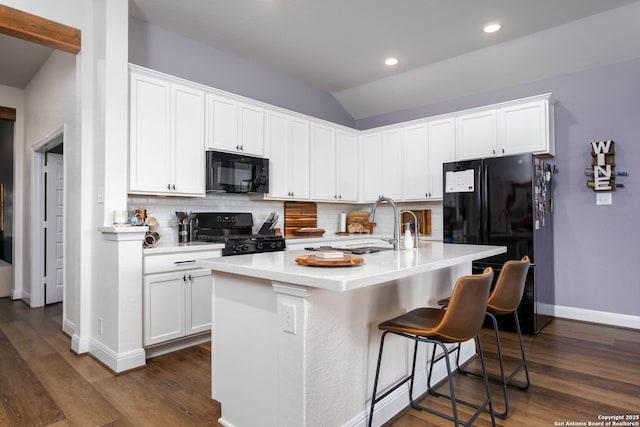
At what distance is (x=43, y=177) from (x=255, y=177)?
114 inches

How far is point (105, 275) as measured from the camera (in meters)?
2.92

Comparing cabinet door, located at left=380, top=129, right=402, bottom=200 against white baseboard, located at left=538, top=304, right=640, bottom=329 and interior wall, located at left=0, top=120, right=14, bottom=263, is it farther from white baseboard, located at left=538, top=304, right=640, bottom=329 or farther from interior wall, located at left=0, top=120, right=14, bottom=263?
interior wall, located at left=0, top=120, right=14, bottom=263

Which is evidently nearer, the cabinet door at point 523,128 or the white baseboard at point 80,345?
the white baseboard at point 80,345

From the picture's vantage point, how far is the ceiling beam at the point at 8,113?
199 inches

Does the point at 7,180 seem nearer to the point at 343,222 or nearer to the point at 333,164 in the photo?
the point at 333,164

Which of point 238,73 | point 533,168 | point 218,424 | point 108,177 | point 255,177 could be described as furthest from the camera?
point 238,73

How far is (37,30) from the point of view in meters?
2.93

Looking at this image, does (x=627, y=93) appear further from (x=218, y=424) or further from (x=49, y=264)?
(x=49, y=264)

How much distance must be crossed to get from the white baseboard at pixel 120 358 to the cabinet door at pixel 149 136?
1260 mm

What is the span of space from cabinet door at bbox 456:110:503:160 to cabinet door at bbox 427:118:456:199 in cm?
8

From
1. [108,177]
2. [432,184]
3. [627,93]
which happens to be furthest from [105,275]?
[627,93]

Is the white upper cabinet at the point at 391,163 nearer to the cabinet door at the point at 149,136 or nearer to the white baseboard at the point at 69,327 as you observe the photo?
the cabinet door at the point at 149,136

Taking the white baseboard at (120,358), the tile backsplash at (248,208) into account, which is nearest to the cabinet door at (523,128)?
the tile backsplash at (248,208)

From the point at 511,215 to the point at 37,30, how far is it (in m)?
4.38
